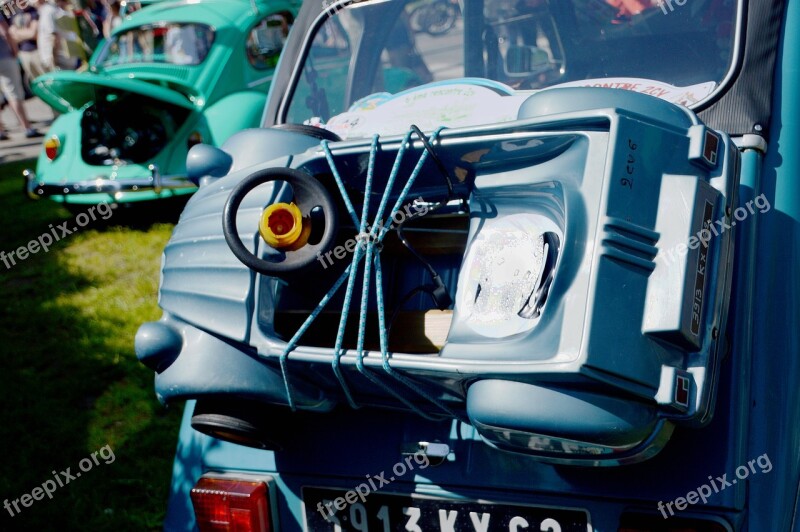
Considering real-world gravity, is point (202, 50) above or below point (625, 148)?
above

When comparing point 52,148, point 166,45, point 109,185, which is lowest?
point 109,185

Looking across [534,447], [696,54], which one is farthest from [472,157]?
[696,54]

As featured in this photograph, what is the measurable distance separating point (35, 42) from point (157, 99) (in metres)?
4.44

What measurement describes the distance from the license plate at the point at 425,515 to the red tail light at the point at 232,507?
0.40 feet

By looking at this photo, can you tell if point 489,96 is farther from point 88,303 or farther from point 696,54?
point 88,303

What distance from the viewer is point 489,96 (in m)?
2.58

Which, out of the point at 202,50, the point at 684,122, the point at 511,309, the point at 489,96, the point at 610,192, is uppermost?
the point at 202,50

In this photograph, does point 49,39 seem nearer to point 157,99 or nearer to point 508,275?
point 157,99

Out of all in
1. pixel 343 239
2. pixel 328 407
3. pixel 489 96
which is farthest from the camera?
pixel 489 96

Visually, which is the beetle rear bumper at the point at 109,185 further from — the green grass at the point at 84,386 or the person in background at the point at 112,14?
the person in background at the point at 112,14

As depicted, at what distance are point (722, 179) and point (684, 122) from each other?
0.16m

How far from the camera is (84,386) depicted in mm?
4109

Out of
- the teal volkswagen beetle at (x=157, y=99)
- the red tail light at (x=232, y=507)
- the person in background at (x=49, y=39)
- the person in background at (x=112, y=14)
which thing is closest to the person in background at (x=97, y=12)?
the person in background at (x=112, y=14)

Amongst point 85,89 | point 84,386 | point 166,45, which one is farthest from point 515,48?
point 166,45
